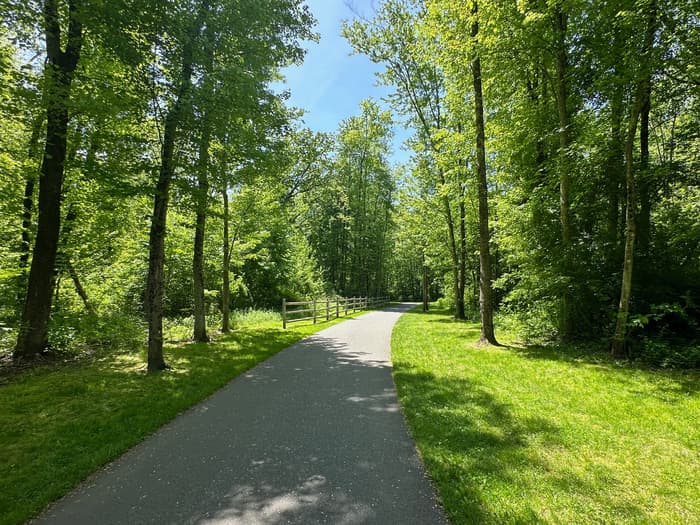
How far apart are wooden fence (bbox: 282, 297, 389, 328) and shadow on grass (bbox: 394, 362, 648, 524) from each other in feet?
28.9

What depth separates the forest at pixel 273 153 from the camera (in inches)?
239

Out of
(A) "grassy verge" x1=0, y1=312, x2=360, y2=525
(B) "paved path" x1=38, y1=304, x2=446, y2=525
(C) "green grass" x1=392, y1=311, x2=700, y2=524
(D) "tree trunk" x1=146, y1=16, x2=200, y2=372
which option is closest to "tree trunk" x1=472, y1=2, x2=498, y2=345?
(C) "green grass" x1=392, y1=311, x2=700, y2=524

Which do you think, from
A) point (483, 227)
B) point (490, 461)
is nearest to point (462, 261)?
point (483, 227)

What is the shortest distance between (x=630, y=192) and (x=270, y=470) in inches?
321

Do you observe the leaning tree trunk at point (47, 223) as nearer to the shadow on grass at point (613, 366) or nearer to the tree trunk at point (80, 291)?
the tree trunk at point (80, 291)

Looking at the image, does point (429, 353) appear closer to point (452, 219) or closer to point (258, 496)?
point (258, 496)

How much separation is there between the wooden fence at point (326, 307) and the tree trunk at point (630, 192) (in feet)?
32.0

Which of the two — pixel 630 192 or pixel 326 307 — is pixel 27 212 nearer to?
pixel 326 307

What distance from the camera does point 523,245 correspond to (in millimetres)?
9305

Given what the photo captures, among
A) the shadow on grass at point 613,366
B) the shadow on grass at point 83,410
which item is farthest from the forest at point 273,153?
the shadow on grass at point 83,410

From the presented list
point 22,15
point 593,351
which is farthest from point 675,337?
point 22,15

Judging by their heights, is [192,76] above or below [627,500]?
above

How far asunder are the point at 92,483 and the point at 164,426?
121 centimetres

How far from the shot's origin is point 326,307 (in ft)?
54.7
